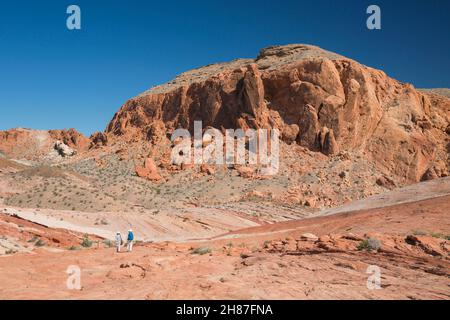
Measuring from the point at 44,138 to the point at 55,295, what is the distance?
76.7m

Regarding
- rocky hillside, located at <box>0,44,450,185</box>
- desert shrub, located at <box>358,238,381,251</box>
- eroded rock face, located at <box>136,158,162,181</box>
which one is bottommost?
desert shrub, located at <box>358,238,381,251</box>

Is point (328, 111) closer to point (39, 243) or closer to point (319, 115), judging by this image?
point (319, 115)

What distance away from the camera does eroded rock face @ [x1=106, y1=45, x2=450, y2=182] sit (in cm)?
4081

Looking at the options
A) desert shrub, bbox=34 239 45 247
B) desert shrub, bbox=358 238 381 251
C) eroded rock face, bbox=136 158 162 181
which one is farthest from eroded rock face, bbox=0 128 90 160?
desert shrub, bbox=358 238 381 251

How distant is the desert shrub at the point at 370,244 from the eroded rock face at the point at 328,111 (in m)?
30.6

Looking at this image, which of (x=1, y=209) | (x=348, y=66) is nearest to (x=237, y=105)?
(x=348, y=66)

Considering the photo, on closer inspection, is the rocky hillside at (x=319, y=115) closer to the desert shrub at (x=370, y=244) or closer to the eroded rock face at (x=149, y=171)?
the eroded rock face at (x=149, y=171)

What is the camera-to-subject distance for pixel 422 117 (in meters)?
44.2

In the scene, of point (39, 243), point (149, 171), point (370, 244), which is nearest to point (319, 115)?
point (149, 171)

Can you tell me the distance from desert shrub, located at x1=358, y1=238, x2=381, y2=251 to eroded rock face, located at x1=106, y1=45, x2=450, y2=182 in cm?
3061

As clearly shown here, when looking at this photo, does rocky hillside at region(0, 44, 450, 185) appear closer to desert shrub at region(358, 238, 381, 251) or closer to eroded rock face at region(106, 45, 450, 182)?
eroded rock face at region(106, 45, 450, 182)

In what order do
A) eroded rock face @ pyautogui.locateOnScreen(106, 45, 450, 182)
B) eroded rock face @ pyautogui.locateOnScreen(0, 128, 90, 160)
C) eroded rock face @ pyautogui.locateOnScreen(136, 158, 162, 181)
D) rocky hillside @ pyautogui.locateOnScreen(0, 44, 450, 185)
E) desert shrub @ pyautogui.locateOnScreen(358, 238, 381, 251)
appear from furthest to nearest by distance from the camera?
eroded rock face @ pyautogui.locateOnScreen(0, 128, 90, 160) < eroded rock face @ pyautogui.locateOnScreen(106, 45, 450, 182) < rocky hillside @ pyautogui.locateOnScreen(0, 44, 450, 185) < eroded rock face @ pyautogui.locateOnScreen(136, 158, 162, 181) < desert shrub @ pyautogui.locateOnScreen(358, 238, 381, 251)

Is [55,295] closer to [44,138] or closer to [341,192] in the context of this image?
[341,192]

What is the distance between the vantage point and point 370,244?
1021 centimetres
